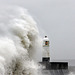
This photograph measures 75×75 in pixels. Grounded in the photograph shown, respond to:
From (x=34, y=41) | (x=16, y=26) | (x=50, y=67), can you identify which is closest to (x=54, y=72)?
(x=50, y=67)

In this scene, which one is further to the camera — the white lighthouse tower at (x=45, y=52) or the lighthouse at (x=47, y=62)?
the white lighthouse tower at (x=45, y=52)

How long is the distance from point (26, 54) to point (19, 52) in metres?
1.01

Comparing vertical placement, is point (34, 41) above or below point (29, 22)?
below

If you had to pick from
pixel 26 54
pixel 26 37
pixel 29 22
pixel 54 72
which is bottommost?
pixel 54 72

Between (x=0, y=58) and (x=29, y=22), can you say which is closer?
(x=0, y=58)

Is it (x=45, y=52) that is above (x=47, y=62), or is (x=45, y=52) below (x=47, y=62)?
above

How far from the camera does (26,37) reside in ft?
64.0

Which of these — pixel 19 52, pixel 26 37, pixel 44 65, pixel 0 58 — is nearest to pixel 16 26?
pixel 26 37

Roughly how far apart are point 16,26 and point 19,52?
101 inches

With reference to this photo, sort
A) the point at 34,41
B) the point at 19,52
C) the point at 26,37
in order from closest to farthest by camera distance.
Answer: the point at 19,52, the point at 26,37, the point at 34,41

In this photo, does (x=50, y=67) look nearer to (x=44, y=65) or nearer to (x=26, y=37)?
(x=44, y=65)

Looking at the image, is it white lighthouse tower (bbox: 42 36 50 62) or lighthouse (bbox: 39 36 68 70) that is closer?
lighthouse (bbox: 39 36 68 70)

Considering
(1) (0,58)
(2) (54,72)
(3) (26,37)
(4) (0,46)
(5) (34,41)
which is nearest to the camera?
(1) (0,58)

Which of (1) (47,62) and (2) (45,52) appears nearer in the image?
(1) (47,62)
